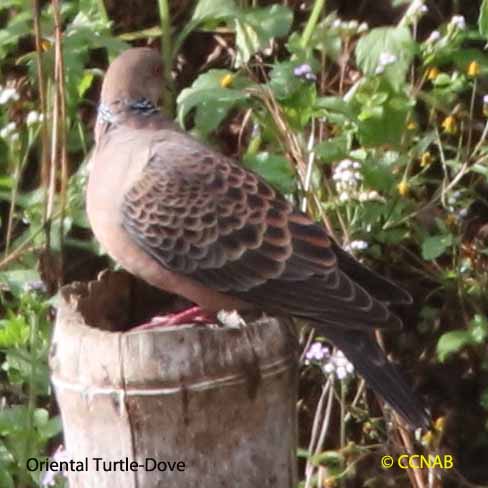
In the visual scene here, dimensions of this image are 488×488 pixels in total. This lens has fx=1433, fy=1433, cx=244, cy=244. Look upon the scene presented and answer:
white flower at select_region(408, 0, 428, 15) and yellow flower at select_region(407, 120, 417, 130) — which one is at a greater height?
white flower at select_region(408, 0, 428, 15)

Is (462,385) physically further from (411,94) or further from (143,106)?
(143,106)

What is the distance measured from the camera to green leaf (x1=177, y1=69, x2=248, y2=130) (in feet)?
12.7

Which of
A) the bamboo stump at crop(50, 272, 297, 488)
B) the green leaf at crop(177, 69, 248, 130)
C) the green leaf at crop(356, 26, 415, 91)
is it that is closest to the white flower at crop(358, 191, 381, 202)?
the green leaf at crop(356, 26, 415, 91)

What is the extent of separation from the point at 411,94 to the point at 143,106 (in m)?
0.79

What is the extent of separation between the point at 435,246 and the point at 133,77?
0.97 meters

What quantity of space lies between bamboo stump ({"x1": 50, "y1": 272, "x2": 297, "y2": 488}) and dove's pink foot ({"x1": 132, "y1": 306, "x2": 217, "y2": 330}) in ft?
1.76

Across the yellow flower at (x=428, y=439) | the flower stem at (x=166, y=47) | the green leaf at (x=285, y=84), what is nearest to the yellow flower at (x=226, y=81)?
the green leaf at (x=285, y=84)

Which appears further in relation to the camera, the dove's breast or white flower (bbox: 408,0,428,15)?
white flower (bbox: 408,0,428,15)

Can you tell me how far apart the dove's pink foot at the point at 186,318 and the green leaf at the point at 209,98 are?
57 cm

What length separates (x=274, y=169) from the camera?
408cm

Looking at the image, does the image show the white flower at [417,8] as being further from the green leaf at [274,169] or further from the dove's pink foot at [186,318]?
the dove's pink foot at [186,318]

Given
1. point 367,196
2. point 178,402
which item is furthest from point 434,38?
point 178,402

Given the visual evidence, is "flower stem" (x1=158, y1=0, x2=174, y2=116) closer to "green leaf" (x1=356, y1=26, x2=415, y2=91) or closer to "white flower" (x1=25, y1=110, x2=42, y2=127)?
"white flower" (x1=25, y1=110, x2=42, y2=127)

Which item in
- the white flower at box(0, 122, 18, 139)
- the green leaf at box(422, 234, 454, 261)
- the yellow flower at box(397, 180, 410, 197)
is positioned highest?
the white flower at box(0, 122, 18, 139)
